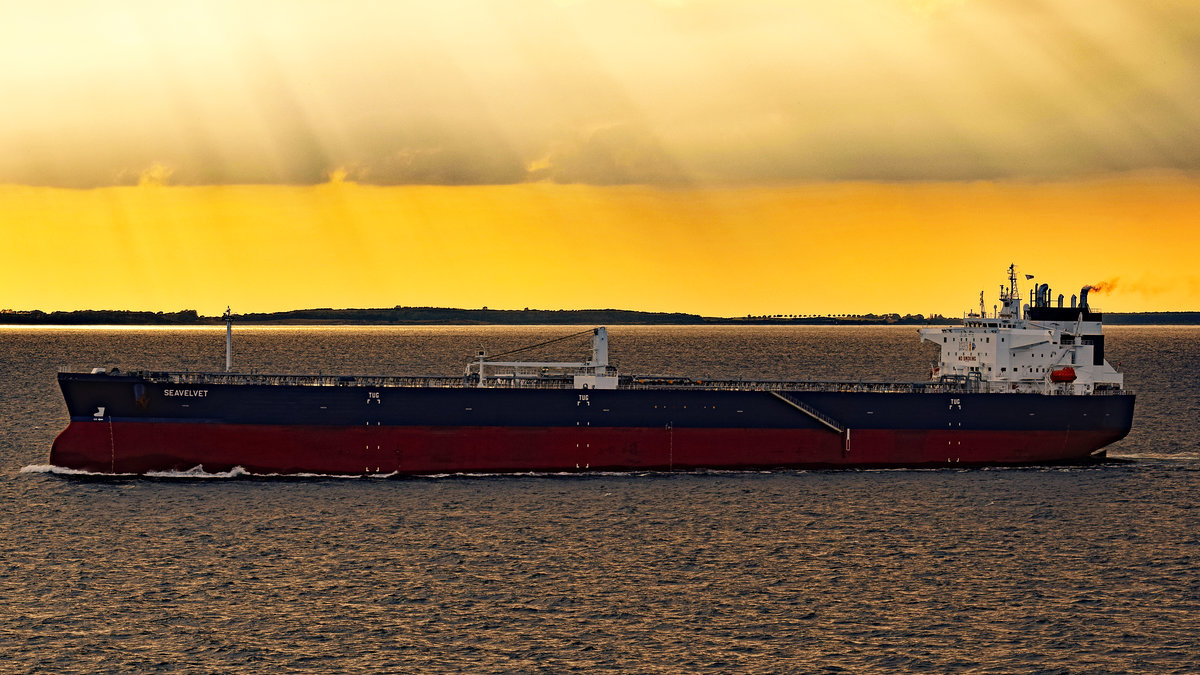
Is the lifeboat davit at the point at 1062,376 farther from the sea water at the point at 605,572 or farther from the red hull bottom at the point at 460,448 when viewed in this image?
the red hull bottom at the point at 460,448

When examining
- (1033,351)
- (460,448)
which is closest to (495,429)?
(460,448)

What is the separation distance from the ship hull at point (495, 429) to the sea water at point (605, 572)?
985 mm

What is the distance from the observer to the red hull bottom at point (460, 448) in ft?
160

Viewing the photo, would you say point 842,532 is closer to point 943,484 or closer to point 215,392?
point 943,484

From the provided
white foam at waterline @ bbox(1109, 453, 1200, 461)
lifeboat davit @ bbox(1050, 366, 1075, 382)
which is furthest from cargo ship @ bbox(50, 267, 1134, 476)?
white foam at waterline @ bbox(1109, 453, 1200, 461)

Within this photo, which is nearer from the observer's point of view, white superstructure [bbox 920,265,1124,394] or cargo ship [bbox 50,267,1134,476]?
cargo ship [bbox 50,267,1134,476]

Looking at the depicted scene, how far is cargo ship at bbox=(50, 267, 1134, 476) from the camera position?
1914 inches

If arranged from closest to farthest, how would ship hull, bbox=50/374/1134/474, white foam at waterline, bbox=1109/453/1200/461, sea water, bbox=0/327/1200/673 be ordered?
sea water, bbox=0/327/1200/673 → ship hull, bbox=50/374/1134/474 → white foam at waterline, bbox=1109/453/1200/461

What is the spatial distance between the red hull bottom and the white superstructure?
21.3 ft

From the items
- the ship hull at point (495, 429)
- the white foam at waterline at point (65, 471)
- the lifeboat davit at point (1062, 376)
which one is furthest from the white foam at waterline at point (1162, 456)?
the white foam at waterline at point (65, 471)

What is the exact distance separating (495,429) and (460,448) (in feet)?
5.52

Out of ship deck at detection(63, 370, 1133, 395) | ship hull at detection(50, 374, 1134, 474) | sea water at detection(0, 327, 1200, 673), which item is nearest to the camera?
sea water at detection(0, 327, 1200, 673)

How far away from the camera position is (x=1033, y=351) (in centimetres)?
5806

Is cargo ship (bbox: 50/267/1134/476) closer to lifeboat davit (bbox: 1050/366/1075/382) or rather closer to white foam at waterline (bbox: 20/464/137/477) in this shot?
white foam at waterline (bbox: 20/464/137/477)
